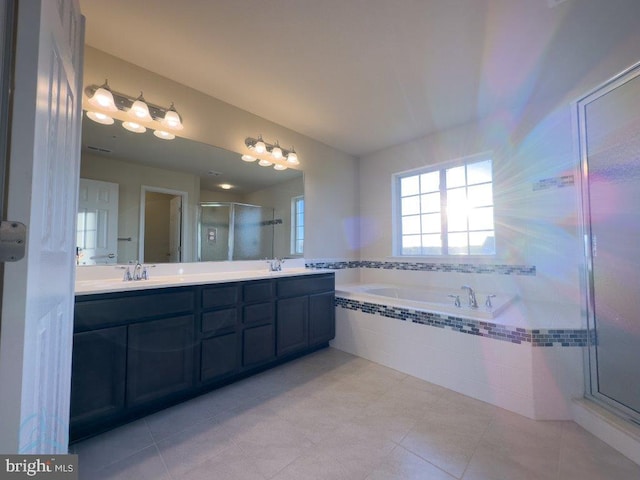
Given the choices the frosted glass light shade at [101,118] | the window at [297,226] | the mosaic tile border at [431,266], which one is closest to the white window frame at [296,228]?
the window at [297,226]

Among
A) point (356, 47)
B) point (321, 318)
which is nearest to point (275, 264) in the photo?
point (321, 318)

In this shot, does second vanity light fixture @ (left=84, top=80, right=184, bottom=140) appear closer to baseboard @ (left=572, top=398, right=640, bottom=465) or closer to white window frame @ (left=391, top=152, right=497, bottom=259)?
white window frame @ (left=391, top=152, right=497, bottom=259)

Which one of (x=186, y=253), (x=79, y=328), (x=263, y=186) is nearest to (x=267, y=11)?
(x=263, y=186)

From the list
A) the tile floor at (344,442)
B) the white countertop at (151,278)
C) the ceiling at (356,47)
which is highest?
the ceiling at (356,47)

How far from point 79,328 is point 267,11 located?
2011 mm

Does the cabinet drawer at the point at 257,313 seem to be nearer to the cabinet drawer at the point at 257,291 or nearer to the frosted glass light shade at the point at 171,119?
the cabinet drawer at the point at 257,291

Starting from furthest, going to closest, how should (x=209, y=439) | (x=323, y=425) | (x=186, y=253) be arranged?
(x=186, y=253), (x=323, y=425), (x=209, y=439)

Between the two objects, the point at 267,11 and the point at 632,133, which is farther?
the point at 632,133

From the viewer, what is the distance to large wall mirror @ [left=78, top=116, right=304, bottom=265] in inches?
74.7

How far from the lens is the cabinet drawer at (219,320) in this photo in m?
1.88

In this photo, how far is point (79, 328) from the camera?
138cm

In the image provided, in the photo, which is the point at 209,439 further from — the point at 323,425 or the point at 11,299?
the point at 11,299

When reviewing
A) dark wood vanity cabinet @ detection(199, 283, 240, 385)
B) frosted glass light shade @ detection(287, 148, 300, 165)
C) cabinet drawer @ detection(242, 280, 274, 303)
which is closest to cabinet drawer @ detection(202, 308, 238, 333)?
dark wood vanity cabinet @ detection(199, 283, 240, 385)

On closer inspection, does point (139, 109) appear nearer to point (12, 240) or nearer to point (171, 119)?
point (171, 119)
